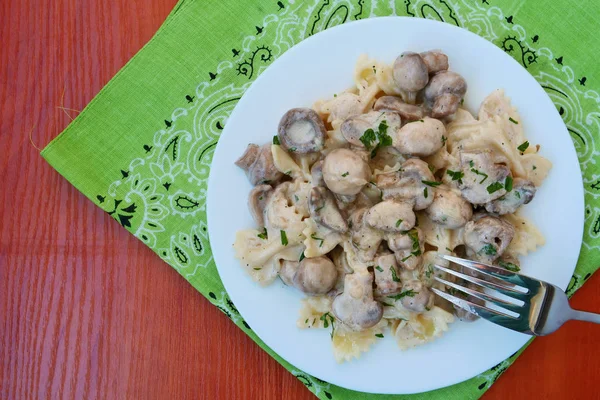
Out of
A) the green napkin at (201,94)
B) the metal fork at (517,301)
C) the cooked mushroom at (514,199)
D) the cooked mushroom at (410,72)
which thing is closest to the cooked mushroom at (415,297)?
the metal fork at (517,301)

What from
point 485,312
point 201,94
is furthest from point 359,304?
point 201,94

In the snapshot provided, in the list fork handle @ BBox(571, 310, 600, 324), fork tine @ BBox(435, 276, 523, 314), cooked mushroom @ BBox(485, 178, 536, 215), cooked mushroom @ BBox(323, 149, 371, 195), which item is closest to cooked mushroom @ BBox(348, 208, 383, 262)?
cooked mushroom @ BBox(323, 149, 371, 195)

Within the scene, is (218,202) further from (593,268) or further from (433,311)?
(593,268)

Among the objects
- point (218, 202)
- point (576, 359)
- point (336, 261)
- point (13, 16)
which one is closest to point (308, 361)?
point (336, 261)

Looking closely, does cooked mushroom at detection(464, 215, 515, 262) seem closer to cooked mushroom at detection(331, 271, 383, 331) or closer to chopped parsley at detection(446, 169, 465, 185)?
chopped parsley at detection(446, 169, 465, 185)

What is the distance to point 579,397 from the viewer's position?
8.63 ft

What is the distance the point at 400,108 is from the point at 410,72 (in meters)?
0.15

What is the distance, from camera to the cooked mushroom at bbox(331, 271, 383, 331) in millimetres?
2172

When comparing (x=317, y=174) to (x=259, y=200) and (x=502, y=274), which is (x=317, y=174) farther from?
(x=502, y=274)

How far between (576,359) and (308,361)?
1359mm


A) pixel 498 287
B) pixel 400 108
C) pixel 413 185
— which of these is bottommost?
pixel 498 287

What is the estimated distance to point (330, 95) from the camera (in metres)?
2.42

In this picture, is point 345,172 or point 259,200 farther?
point 259,200

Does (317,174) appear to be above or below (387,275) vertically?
above
